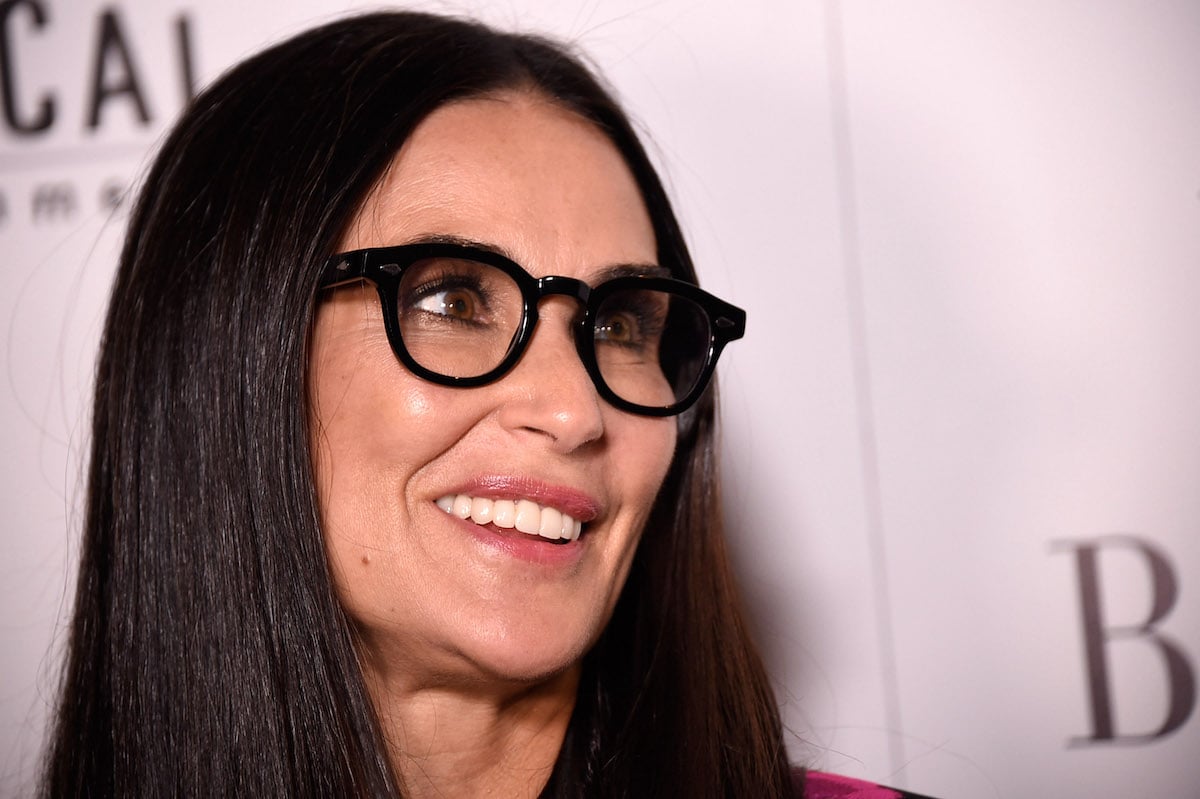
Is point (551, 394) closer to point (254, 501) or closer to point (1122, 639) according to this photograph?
point (254, 501)

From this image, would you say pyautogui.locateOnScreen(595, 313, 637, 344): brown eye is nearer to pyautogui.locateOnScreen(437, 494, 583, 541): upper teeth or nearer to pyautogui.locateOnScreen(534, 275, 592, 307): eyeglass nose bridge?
pyautogui.locateOnScreen(534, 275, 592, 307): eyeglass nose bridge

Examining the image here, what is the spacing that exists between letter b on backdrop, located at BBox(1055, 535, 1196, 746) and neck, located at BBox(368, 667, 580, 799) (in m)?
0.99

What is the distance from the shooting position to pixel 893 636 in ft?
5.40

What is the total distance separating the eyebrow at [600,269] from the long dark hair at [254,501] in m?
0.10

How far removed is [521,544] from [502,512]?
0.13 feet

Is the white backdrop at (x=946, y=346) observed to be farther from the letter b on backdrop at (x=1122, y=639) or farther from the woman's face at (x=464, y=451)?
the woman's face at (x=464, y=451)

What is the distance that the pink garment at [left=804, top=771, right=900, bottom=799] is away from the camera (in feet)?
3.74

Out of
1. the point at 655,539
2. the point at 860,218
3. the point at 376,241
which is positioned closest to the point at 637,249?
the point at 376,241

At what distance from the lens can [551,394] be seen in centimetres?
98

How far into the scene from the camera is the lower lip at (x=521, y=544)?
992 millimetres

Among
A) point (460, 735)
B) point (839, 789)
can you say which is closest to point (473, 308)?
point (460, 735)

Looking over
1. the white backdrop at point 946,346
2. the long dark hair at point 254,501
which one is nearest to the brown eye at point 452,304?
the long dark hair at point 254,501

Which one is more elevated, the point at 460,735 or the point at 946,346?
the point at 946,346

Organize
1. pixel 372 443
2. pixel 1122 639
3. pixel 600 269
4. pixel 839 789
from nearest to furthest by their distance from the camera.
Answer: pixel 372 443 < pixel 600 269 < pixel 839 789 < pixel 1122 639
